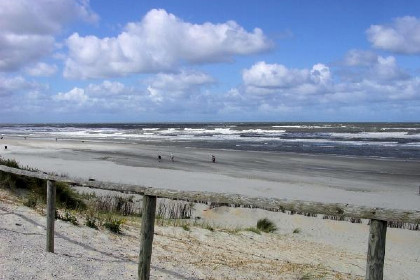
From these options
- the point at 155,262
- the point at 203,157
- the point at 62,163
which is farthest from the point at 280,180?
the point at 155,262

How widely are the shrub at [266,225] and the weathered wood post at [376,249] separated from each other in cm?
767

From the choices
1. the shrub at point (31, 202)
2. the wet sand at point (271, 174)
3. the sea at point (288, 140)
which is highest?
the shrub at point (31, 202)

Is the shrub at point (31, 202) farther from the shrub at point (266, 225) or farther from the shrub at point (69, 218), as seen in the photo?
the shrub at point (266, 225)

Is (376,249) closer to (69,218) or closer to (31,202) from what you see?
(69,218)

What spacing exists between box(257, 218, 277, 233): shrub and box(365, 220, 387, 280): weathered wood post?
7667mm

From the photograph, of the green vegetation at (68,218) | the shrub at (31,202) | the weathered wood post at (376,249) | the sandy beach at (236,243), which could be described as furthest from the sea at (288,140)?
the weathered wood post at (376,249)

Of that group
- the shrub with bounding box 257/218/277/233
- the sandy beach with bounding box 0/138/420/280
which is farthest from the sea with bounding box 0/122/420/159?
the shrub with bounding box 257/218/277/233

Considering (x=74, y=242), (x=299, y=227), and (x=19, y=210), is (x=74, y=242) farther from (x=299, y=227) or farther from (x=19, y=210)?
(x=299, y=227)

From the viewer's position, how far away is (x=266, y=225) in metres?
12.4

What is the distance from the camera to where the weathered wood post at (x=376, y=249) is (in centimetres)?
434

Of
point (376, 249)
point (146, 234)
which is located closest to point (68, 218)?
point (146, 234)

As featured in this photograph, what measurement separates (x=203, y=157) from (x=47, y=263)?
2784 centimetres

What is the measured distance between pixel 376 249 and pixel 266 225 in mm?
8168

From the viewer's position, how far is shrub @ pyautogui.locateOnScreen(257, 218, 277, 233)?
40.0 feet
